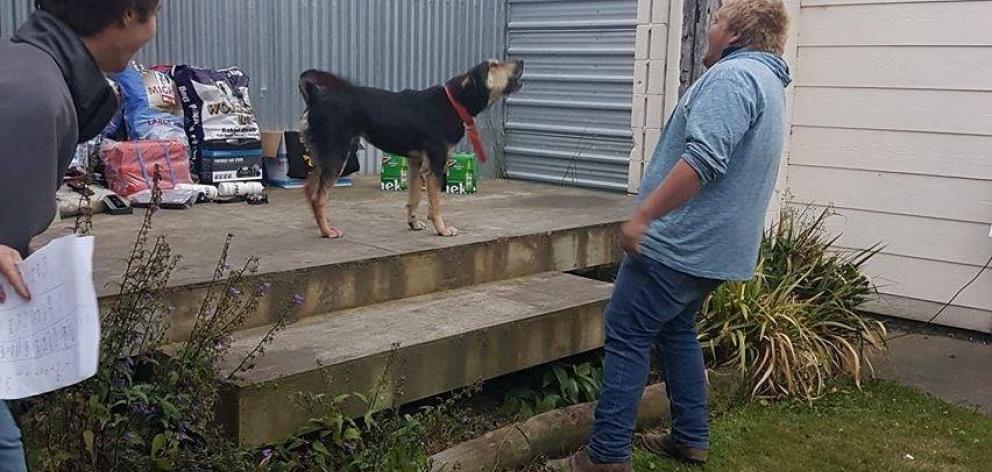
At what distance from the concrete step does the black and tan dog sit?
75 centimetres

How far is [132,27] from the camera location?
6.11 feet

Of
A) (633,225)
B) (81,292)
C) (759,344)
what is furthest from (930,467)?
(81,292)

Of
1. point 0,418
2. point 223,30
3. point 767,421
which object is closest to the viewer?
point 0,418

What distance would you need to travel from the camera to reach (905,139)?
19.2 ft

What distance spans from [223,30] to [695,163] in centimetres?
452

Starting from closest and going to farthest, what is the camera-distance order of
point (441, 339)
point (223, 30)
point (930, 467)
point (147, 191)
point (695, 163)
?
1. point (695, 163)
2. point (441, 339)
3. point (930, 467)
4. point (147, 191)
5. point (223, 30)

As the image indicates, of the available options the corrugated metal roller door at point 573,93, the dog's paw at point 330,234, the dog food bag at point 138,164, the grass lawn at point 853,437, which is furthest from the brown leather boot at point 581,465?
the corrugated metal roller door at point 573,93

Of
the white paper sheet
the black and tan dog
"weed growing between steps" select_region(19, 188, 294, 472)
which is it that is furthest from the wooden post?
the white paper sheet

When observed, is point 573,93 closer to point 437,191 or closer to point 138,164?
point 437,191

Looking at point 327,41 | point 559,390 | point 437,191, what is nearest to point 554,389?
point 559,390

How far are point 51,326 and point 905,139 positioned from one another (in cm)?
547

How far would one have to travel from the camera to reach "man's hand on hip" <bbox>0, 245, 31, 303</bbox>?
5.47ft

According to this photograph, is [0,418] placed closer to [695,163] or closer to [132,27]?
[132,27]

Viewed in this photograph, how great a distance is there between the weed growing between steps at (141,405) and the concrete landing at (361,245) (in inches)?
15.8
